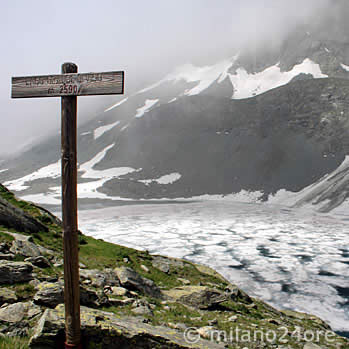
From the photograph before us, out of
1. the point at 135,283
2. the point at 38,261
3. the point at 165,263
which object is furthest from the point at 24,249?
the point at 165,263

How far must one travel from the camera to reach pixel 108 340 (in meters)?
5.53

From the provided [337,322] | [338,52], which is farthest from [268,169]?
[338,52]

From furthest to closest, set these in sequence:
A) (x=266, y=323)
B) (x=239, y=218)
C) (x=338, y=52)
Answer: (x=338, y=52), (x=239, y=218), (x=266, y=323)

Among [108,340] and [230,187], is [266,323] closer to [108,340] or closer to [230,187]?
[108,340]

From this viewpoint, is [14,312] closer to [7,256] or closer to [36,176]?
[7,256]

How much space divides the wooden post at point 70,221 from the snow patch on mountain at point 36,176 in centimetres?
14909

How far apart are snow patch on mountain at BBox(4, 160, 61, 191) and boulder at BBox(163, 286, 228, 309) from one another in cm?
14467

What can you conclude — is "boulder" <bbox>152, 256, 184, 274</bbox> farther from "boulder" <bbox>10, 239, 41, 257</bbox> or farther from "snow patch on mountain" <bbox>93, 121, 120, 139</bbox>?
"snow patch on mountain" <bbox>93, 121, 120, 139</bbox>

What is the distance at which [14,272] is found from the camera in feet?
24.7

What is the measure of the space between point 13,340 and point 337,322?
16.9 metres

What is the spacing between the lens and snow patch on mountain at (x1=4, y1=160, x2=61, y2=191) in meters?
Result: 147

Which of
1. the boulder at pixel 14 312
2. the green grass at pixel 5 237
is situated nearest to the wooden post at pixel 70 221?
the boulder at pixel 14 312

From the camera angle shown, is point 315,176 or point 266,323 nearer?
point 266,323

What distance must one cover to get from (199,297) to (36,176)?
16045 centimetres
